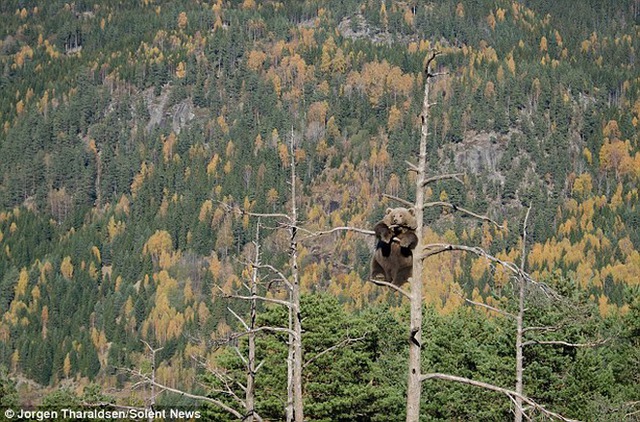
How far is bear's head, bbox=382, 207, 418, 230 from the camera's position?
38.6 feet

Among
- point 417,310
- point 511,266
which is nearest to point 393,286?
point 417,310

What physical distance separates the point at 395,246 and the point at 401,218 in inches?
16.1

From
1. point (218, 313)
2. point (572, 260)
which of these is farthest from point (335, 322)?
point (572, 260)

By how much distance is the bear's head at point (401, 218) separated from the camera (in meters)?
11.8

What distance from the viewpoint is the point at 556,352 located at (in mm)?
42125

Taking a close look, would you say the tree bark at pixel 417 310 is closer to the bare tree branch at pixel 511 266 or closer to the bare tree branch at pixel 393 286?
the bare tree branch at pixel 393 286

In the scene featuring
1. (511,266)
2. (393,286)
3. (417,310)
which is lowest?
(417,310)

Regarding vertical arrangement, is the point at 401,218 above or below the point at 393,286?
above

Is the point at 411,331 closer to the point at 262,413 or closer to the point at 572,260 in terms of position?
the point at 262,413

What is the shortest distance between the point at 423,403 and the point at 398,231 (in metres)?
38.7

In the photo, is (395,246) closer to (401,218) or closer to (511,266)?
(401,218)

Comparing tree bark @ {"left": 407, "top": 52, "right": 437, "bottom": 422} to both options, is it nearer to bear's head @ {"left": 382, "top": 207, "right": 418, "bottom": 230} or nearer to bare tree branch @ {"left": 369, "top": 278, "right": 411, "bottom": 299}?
bear's head @ {"left": 382, "top": 207, "right": 418, "bottom": 230}

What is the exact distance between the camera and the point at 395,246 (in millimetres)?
12039

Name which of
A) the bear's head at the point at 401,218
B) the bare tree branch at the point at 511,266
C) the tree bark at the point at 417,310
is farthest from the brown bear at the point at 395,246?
the bare tree branch at the point at 511,266
